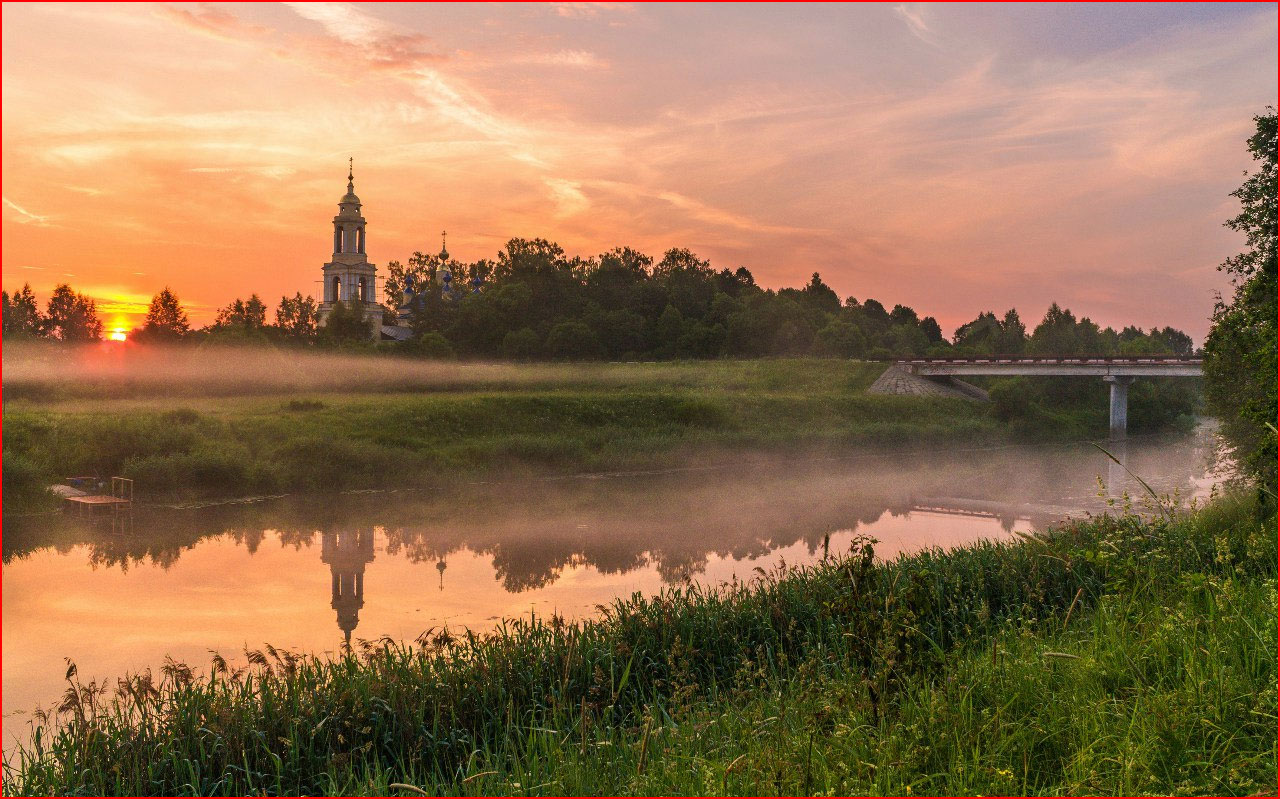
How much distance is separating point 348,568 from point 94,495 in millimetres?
10703

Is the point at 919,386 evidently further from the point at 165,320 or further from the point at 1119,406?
the point at 165,320

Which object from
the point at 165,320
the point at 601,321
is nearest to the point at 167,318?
the point at 165,320

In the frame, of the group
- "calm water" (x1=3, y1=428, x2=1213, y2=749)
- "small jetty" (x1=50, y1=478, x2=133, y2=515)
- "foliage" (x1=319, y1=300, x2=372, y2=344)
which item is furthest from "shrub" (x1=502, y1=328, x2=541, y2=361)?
"small jetty" (x1=50, y1=478, x2=133, y2=515)


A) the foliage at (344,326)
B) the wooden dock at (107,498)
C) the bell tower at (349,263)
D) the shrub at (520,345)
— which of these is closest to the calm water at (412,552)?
the wooden dock at (107,498)

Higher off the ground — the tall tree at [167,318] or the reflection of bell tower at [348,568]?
the tall tree at [167,318]

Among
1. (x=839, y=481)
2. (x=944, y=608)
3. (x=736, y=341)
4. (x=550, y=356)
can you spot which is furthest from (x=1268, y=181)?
(x=736, y=341)

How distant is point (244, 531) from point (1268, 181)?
88.6 feet

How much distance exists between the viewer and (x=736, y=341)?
286 ft

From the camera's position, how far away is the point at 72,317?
6203 cm

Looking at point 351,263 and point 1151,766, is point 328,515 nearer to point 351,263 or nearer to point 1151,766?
point 1151,766

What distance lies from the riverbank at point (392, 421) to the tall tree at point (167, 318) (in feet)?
19.8

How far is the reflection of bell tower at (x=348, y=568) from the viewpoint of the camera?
16750mm

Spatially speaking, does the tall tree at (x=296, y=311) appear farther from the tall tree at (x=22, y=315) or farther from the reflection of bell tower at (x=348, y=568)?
the reflection of bell tower at (x=348, y=568)

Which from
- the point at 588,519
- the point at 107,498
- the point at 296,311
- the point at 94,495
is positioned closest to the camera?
the point at 107,498
